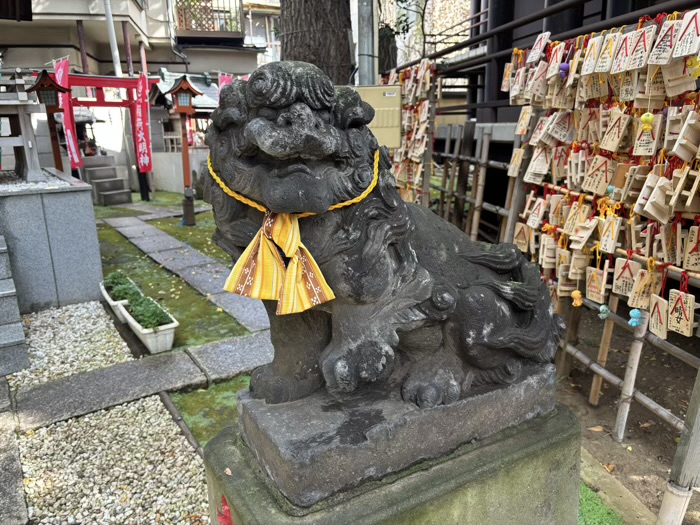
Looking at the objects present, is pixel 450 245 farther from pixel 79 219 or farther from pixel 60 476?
pixel 79 219

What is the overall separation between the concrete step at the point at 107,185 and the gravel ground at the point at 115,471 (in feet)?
29.6

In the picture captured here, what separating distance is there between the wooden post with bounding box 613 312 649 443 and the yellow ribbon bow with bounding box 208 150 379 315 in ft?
6.77

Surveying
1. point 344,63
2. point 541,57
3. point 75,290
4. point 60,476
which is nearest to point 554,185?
point 541,57

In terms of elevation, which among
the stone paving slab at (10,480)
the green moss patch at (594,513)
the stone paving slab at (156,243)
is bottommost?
the stone paving slab at (156,243)

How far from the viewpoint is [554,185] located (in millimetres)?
3289

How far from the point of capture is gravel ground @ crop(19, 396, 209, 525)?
7.77ft

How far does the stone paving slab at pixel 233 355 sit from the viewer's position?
359 cm

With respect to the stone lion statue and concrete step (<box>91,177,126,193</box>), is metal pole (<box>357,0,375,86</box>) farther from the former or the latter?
concrete step (<box>91,177,126,193</box>)

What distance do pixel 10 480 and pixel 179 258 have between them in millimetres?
4293

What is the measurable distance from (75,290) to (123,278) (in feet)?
1.47

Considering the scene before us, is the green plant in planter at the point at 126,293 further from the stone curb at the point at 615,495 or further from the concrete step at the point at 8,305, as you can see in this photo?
the stone curb at the point at 615,495

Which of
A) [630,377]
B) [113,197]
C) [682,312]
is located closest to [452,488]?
[682,312]

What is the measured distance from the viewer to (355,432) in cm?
149

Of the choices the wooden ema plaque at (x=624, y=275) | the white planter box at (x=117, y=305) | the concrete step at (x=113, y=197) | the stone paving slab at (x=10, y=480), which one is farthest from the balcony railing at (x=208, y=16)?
the wooden ema plaque at (x=624, y=275)
